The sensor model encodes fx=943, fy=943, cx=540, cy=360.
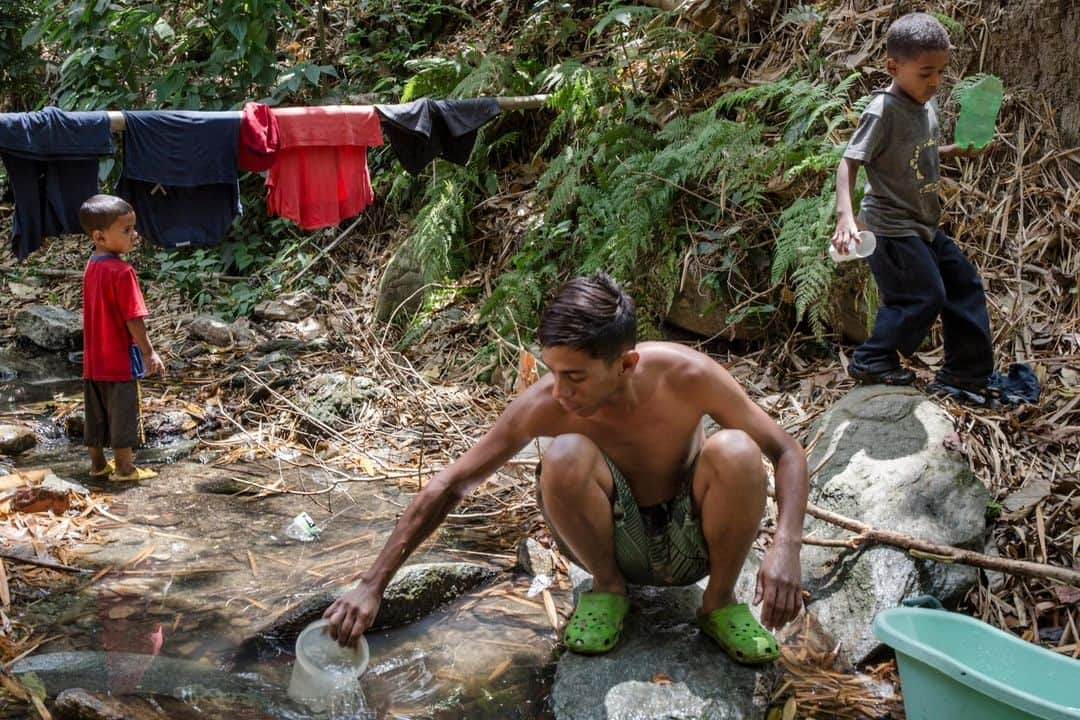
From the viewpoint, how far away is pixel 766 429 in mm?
2543

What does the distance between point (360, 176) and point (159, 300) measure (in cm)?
314

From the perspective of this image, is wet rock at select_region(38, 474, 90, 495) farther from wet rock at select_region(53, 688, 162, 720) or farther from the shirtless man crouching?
the shirtless man crouching

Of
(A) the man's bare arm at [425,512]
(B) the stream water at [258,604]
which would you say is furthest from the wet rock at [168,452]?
(A) the man's bare arm at [425,512]

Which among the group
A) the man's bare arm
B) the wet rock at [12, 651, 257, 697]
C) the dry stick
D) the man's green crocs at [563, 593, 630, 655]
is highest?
the man's bare arm

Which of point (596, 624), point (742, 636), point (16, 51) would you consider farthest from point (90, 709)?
point (16, 51)

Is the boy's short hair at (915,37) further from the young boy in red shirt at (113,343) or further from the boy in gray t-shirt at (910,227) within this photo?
the young boy in red shirt at (113,343)

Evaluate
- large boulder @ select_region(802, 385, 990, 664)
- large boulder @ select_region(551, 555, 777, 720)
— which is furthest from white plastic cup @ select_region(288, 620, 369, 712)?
large boulder @ select_region(802, 385, 990, 664)

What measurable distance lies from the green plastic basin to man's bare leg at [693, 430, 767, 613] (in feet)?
1.31

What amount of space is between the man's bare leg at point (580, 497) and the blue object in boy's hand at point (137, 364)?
9.33 ft

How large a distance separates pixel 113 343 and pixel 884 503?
361cm

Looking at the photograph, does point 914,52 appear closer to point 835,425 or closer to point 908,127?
point 908,127

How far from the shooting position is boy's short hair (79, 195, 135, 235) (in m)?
4.49

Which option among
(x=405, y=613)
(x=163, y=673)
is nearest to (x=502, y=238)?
(x=405, y=613)

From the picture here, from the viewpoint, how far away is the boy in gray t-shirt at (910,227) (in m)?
3.37
